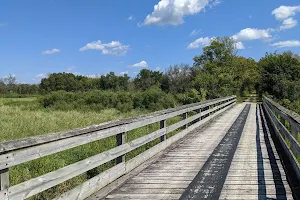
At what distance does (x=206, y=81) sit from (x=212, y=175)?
33277 millimetres

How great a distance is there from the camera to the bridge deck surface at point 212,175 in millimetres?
4492

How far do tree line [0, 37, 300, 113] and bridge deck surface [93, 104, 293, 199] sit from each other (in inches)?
901

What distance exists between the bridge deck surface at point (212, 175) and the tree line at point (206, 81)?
22892 millimetres

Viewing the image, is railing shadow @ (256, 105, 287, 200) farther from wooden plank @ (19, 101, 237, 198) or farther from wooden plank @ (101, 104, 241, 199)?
wooden plank @ (19, 101, 237, 198)

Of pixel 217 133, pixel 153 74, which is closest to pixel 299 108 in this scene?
pixel 217 133

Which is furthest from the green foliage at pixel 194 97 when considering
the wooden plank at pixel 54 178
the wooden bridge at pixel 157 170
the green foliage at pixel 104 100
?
the wooden plank at pixel 54 178

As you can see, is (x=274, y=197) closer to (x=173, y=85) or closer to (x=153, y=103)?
(x=153, y=103)

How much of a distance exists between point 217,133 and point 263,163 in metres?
4.53

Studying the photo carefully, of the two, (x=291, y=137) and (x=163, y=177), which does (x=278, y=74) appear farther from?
(x=163, y=177)

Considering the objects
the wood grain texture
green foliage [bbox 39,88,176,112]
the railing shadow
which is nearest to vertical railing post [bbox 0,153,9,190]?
the wood grain texture

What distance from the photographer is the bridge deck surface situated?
4.49 metres

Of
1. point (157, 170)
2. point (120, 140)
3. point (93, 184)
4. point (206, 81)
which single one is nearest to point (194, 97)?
point (206, 81)

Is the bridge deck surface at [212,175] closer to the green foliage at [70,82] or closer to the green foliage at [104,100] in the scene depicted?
the green foliage at [104,100]

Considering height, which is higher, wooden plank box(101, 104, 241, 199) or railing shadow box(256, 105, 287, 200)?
wooden plank box(101, 104, 241, 199)
